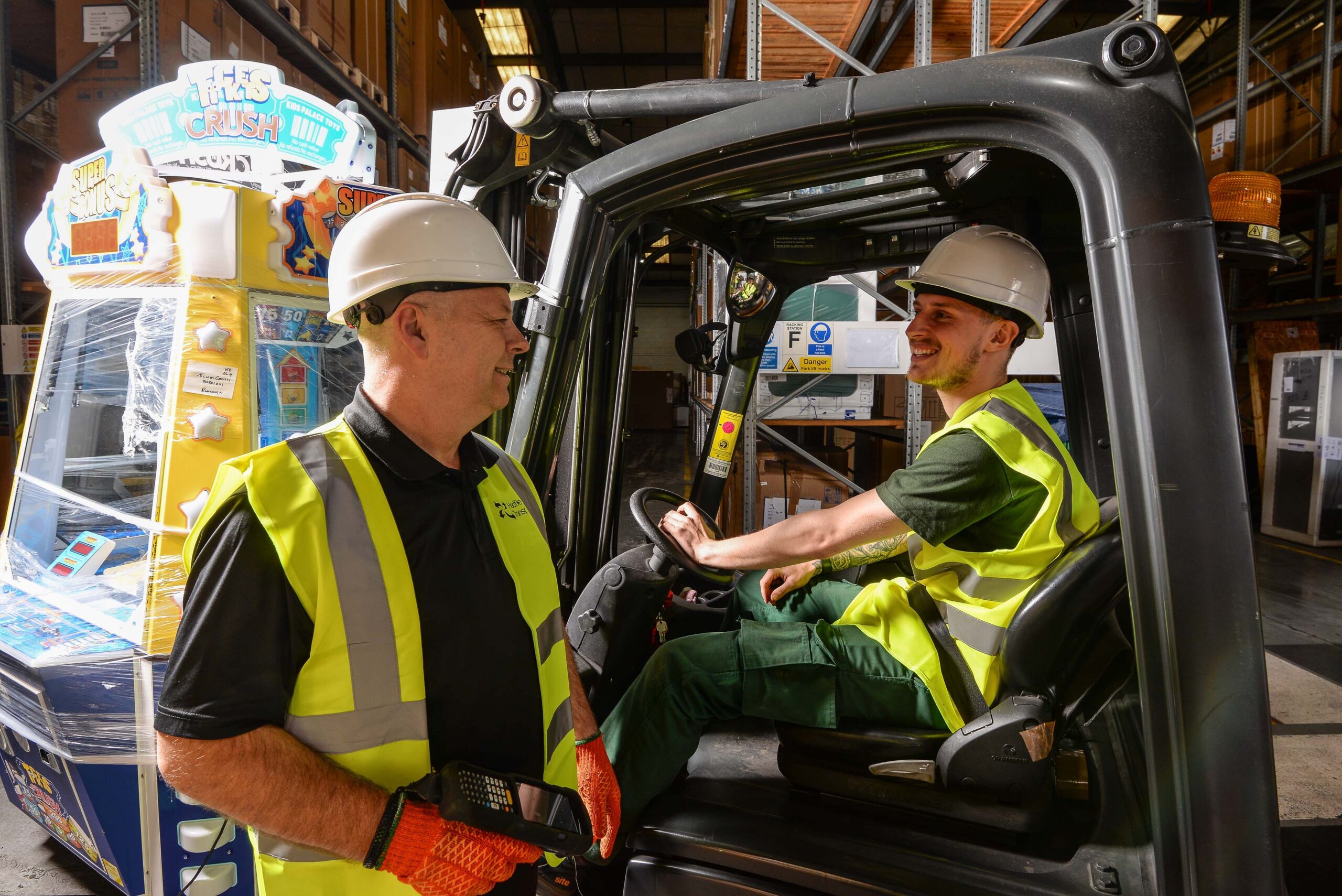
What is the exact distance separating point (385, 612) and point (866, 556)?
1.95 meters

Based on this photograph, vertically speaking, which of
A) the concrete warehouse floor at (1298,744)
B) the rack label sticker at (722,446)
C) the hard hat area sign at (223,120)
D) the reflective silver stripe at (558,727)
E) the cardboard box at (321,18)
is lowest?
the concrete warehouse floor at (1298,744)

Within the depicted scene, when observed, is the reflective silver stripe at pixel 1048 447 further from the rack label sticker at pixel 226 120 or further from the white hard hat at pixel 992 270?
the rack label sticker at pixel 226 120

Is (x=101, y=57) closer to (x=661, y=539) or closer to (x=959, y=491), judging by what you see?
(x=661, y=539)

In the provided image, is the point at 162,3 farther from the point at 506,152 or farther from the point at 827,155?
the point at 827,155

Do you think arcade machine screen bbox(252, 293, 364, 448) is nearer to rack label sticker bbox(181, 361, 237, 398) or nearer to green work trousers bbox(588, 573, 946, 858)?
rack label sticker bbox(181, 361, 237, 398)

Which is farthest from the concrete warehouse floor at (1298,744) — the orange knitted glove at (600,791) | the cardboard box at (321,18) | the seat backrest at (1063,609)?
the cardboard box at (321,18)

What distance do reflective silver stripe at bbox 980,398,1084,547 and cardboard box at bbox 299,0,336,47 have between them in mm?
5514

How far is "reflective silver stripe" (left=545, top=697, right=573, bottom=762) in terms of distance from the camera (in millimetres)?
1393

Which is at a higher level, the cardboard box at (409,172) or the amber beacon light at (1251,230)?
the cardboard box at (409,172)

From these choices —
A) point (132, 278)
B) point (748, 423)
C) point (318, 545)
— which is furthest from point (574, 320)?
point (748, 423)

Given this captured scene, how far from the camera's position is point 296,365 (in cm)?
300

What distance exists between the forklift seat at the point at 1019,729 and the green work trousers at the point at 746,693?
6 centimetres

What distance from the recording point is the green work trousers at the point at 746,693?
5.80ft

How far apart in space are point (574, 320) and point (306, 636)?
101 cm
